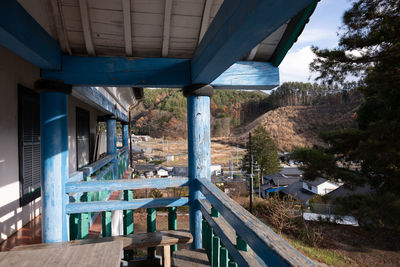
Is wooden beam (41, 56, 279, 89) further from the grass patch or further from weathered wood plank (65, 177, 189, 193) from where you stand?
the grass patch

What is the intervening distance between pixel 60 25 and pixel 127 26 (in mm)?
565

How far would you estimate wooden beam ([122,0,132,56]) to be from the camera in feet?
6.59

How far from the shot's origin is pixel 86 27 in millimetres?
2123

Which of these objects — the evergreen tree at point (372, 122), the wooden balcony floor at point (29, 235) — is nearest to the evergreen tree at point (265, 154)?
the evergreen tree at point (372, 122)

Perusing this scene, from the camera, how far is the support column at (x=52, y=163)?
2229mm

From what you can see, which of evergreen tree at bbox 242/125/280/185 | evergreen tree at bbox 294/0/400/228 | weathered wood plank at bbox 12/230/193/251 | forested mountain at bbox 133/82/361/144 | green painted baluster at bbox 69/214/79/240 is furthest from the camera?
forested mountain at bbox 133/82/361/144

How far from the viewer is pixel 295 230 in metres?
17.1

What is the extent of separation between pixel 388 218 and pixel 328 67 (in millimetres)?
5737

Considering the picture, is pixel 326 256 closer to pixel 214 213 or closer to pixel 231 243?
pixel 214 213

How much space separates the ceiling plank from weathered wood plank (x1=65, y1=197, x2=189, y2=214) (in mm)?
1446

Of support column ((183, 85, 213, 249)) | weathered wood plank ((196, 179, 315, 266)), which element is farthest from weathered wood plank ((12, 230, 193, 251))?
weathered wood plank ((196, 179, 315, 266))

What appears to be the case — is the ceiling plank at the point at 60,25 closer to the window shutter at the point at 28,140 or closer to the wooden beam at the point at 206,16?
the wooden beam at the point at 206,16

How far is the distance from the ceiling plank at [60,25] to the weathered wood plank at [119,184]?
125 centimetres

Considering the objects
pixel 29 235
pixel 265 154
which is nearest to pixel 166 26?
pixel 29 235
